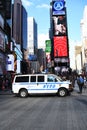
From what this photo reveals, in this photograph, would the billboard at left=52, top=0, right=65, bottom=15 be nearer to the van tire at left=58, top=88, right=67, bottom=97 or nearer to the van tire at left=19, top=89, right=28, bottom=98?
the van tire at left=19, top=89, right=28, bottom=98

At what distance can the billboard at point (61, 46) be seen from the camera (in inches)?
4941

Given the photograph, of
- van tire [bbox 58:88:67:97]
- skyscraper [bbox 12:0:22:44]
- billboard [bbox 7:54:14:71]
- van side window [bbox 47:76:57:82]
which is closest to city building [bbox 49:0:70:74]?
billboard [bbox 7:54:14:71]

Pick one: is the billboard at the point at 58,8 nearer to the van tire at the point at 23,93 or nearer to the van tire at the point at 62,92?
the van tire at the point at 23,93

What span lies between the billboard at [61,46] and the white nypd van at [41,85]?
Answer: 9203 centimetres

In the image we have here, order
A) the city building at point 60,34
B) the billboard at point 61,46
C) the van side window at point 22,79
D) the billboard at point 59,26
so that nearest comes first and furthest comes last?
the van side window at point 22,79 → the city building at point 60,34 → the billboard at point 61,46 → the billboard at point 59,26

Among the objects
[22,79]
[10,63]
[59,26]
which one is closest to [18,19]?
[59,26]

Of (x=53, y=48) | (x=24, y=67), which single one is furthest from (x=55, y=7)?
(x=24, y=67)

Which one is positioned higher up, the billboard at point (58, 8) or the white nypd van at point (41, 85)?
the billboard at point (58, 8)

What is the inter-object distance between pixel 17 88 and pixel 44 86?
2374mm

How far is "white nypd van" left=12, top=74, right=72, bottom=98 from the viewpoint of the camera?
3234cm

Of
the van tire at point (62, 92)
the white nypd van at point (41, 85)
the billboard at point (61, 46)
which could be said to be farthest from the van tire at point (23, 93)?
the billboard at point (61, 46)

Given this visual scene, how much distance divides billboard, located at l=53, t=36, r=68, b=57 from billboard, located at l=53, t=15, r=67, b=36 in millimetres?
1658

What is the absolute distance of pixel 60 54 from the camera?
127250 millimetres

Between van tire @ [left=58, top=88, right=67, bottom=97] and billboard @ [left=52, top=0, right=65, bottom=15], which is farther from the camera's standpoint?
billboard @ [left=52, top=0, right=65, bottom=15]
